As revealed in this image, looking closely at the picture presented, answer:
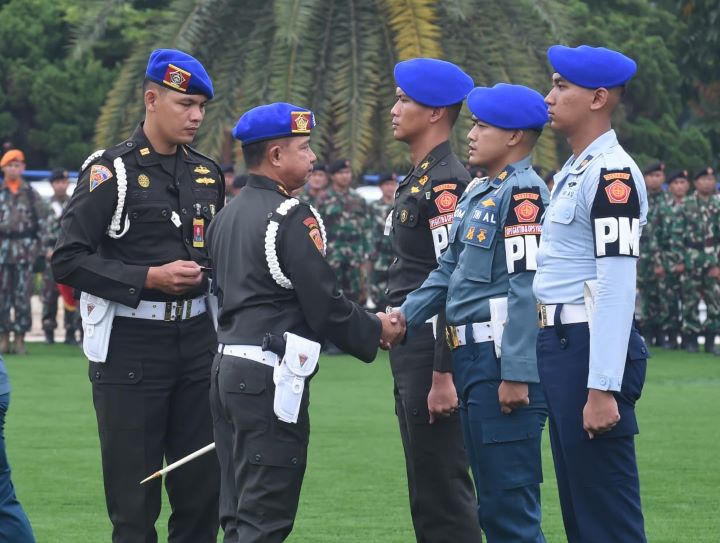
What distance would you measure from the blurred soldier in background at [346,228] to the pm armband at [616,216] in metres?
14.0

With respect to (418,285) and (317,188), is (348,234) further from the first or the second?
(418,285)

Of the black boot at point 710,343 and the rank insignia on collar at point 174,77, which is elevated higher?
the rank insignia on collar at point 174,77

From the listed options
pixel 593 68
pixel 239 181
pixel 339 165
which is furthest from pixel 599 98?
pixel 339 165

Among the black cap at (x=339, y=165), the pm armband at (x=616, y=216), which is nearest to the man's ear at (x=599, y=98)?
the pm armband at (x=616, y=216)

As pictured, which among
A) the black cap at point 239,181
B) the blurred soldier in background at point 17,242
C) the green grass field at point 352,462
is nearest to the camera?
the green grass field at point 352,462

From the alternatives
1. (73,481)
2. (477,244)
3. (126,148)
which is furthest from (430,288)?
(73,481)

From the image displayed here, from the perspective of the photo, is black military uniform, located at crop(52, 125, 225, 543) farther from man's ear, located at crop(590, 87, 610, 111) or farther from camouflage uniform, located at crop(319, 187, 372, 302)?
camouflage uniform, located at crop(319, 187, 372, 302)

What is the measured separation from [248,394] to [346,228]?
45.1 feet

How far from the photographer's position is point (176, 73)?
6.87 m

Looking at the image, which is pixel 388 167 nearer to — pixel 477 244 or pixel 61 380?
pixel 61 380

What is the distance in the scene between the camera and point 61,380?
15992 mm

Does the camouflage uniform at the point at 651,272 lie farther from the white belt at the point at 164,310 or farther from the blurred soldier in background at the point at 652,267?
the white belt at the point at 164,310

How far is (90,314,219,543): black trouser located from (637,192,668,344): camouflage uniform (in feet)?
46.7

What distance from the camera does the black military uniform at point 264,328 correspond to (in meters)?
5.92
